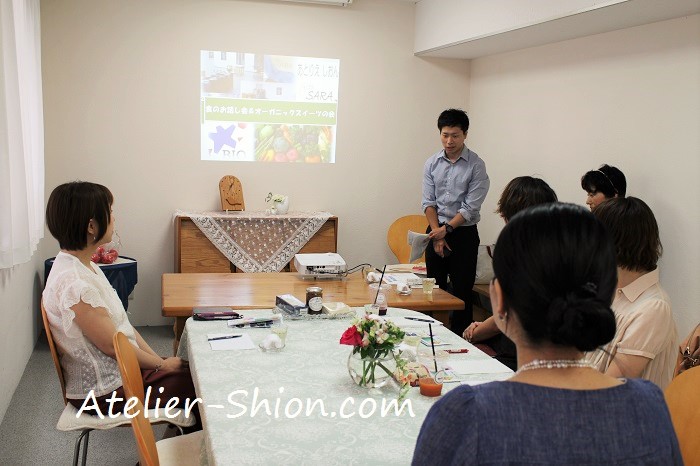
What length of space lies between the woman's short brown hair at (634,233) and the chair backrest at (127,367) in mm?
1526

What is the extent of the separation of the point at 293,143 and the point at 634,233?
388 centimetres

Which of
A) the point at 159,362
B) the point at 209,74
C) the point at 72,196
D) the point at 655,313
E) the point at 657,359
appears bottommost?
the point at 159,362

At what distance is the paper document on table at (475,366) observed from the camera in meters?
2.35

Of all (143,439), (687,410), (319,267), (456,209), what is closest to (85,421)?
(143,439)

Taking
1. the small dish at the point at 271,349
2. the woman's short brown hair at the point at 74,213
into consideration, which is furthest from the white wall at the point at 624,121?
the woman's short brown hair at the point at 74,213

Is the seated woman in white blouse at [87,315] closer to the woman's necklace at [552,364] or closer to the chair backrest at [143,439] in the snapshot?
the chair backrest at [143,439]

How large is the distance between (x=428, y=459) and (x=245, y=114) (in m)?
4.75

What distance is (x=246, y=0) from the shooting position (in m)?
5.42

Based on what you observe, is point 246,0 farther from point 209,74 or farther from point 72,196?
point 72,196

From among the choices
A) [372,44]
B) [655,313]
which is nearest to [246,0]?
[372,44]

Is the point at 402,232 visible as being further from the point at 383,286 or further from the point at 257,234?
the point at 383,286

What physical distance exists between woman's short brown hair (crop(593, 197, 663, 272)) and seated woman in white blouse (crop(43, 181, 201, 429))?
1.64 meters

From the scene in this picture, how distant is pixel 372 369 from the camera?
6.93ft

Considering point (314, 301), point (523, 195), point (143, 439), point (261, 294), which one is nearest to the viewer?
point (143, 439)
